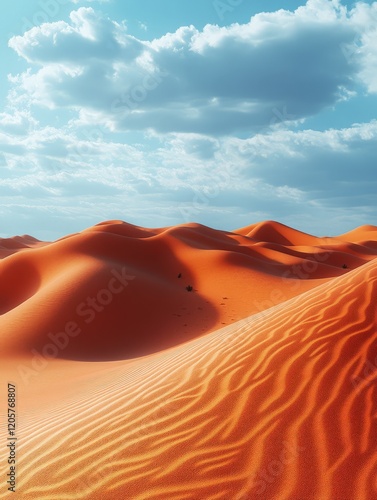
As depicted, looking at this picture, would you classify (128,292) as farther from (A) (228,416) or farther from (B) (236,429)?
(B) (236,429)

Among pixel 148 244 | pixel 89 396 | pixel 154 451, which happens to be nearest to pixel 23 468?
pixel 154 451

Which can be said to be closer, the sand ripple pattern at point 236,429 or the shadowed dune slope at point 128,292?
the sand ripple pattern at point 236,429

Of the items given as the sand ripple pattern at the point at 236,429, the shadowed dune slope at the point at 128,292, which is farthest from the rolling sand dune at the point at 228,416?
the shadowed dune slope at the point at 128,292

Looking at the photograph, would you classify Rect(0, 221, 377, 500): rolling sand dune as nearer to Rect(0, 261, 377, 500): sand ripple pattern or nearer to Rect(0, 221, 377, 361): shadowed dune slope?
Rect(0, 261, 377, 500): sand ripple pattern

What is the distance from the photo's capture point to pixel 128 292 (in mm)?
16984

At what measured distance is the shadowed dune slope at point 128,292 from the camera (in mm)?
13875

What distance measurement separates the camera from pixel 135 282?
59.1 ft

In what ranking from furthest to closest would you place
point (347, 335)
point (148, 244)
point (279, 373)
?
point (148, 244) → point (347, 335) → point (279, 373)

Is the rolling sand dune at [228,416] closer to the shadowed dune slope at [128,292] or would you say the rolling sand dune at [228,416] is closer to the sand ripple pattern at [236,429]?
the sand ripple pattern at [236,429]

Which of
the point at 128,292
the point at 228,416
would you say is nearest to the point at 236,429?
the point at 228,416

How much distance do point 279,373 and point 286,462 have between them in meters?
1.40

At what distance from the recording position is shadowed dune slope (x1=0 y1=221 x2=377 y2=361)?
13.9m

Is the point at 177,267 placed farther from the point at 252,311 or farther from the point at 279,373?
the point at 279,373

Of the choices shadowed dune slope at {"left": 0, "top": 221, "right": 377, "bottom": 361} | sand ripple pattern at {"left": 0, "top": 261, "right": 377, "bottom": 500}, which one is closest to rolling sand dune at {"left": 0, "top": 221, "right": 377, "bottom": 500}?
sand ripple pattern at {"left": 0, "top": 261, "right": 377, "bottom": 500}
